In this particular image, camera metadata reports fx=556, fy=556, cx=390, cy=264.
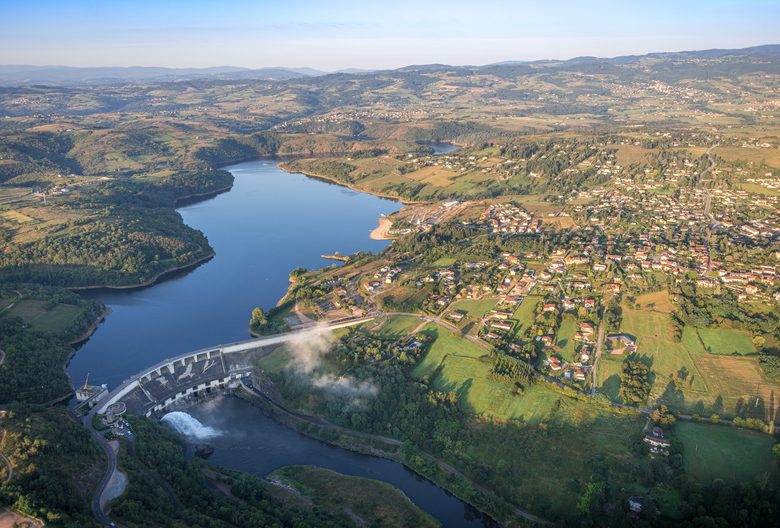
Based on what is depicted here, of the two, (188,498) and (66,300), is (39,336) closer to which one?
(66,300)

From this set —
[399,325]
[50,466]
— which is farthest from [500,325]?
[50,466]

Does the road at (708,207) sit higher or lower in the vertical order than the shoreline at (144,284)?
higher

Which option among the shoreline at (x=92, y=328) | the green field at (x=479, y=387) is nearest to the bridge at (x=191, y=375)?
the green field at (x=479, y=387)

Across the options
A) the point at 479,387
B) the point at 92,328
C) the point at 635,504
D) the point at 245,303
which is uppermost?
the point at 479,387

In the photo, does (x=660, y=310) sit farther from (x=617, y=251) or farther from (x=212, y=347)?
(x=212, y=347)

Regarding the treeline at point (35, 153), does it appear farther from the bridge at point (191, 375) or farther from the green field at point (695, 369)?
the green field at point (695, 369)

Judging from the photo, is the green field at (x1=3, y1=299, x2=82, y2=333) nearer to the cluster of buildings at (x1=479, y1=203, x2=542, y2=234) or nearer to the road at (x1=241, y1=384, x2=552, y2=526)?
the road at (x1=241, y1=384, x2=552, y2=526)

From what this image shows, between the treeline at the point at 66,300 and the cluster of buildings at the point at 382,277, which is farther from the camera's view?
the cluster of buildings at the point at 382,277
